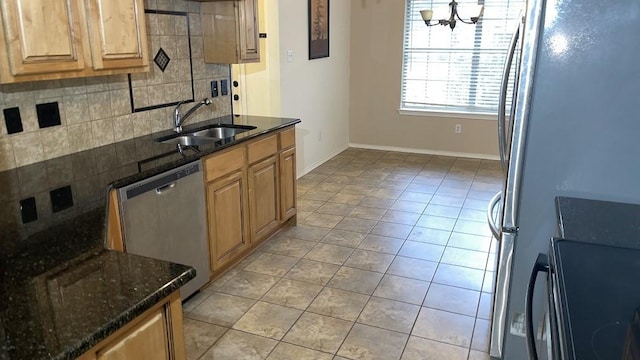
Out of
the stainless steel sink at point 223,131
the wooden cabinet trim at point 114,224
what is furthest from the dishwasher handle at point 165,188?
the stainless steel sink at point 223,131

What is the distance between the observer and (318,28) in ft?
17.7

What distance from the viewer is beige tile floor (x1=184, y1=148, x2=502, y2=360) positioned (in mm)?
2461

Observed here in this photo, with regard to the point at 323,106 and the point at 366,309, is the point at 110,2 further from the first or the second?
the point at 323,106

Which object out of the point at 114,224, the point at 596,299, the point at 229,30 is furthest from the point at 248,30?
the point at 596,299

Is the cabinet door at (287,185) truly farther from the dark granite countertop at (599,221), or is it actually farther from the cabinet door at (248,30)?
the dark granite countertop at (599,221)

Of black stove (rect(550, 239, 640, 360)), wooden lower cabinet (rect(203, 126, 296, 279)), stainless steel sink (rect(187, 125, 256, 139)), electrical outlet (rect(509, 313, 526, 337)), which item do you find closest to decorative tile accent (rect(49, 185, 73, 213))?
wooden lower cabinet (rect(203, 126, 296, 279))

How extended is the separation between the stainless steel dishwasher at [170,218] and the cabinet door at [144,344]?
103 cm

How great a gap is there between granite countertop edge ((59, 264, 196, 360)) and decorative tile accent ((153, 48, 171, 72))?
2.10 meters

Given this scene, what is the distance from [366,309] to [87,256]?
1699mm

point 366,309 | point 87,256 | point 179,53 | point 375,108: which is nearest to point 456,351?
point 366,309

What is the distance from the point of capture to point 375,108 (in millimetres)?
6605

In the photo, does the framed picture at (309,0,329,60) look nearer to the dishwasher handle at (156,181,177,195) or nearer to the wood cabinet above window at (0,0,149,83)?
the wood cabinet above window at (0,0,149,83)

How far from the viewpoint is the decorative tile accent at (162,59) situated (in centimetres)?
311

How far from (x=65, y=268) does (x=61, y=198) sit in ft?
2.37
